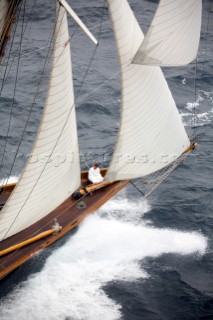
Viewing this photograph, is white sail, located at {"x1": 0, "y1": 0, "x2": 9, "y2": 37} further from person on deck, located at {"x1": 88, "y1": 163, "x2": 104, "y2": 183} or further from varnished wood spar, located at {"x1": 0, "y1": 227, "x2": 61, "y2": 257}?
varnished wood spar, located at {"x1": 0, "y1": 227, "x2": 61, "y2": 257}

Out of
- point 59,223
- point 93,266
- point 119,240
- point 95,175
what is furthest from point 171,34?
point 93,266

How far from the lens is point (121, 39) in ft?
71.0

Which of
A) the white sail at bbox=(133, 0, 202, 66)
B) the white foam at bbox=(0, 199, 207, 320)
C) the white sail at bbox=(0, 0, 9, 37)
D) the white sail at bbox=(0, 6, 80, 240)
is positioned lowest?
the white foam at bbox=(0, 199, 207, 320)

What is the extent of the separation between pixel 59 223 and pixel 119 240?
13.7 ft

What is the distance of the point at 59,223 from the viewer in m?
25.7

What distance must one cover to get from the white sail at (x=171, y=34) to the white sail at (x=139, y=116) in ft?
5.31

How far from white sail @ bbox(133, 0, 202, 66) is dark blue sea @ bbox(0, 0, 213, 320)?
3820 mm

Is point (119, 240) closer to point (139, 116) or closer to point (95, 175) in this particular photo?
point (95, 175)

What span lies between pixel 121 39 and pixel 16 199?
318 inches

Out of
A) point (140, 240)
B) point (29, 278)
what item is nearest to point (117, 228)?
point (140, 240)

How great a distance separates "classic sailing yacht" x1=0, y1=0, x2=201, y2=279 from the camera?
20625mm

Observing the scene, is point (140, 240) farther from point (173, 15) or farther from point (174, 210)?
point (173, 15)

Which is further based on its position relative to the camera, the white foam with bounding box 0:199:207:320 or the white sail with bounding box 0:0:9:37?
the white foam with bounding box 0:199:207:320

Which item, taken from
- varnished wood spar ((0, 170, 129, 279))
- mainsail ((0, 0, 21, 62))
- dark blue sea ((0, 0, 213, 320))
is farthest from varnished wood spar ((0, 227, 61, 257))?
mainsail ((0, 0, 21, 62))
